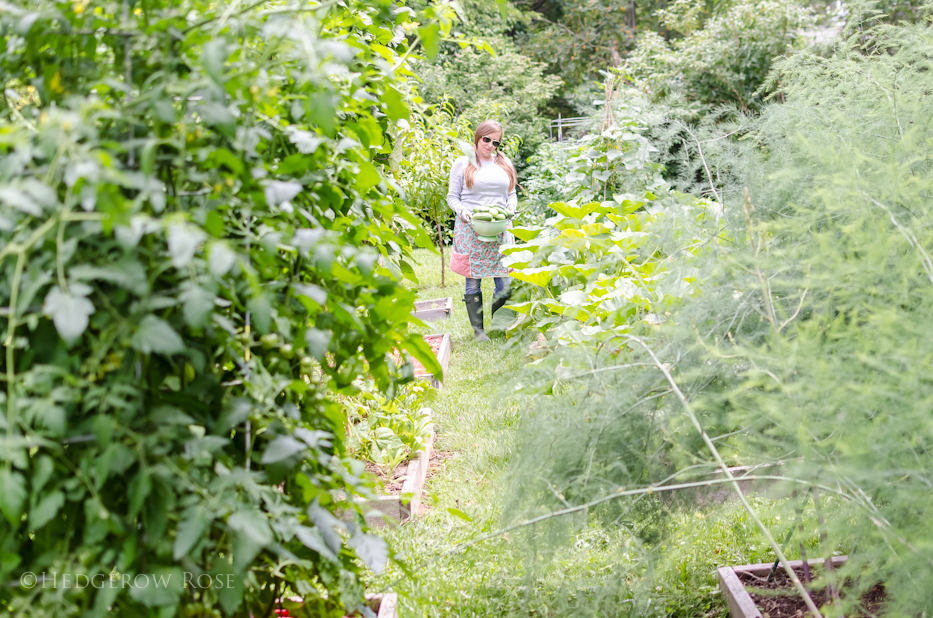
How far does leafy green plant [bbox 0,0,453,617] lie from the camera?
2.63ft

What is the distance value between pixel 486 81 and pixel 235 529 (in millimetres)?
14673

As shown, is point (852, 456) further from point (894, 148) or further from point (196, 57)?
point (196, 57)

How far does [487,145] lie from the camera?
18.0 ft

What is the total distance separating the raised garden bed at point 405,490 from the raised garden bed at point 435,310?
118 inches

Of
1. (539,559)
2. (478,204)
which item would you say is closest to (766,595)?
(539,559)

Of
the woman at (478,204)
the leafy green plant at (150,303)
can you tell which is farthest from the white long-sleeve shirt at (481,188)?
the leafy green plant at (150,303)

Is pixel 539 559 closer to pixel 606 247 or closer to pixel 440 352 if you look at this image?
pixel 606 247

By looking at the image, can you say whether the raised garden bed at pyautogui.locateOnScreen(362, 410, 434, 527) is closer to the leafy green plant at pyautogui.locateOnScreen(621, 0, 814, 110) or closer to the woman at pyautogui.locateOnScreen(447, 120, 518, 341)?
the woman at pyautogui.locateOnScreen(447, 120, 518, 341)

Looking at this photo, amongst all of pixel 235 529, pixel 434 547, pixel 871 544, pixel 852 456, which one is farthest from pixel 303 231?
pixel 434 547

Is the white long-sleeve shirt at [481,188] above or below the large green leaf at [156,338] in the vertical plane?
below

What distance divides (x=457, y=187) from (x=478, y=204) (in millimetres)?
245

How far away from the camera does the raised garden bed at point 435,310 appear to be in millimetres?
6367

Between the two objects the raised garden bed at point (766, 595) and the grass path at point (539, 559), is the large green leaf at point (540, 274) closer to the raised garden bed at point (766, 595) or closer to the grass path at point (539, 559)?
the grass path at point (539, 559)

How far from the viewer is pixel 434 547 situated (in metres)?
2.42
